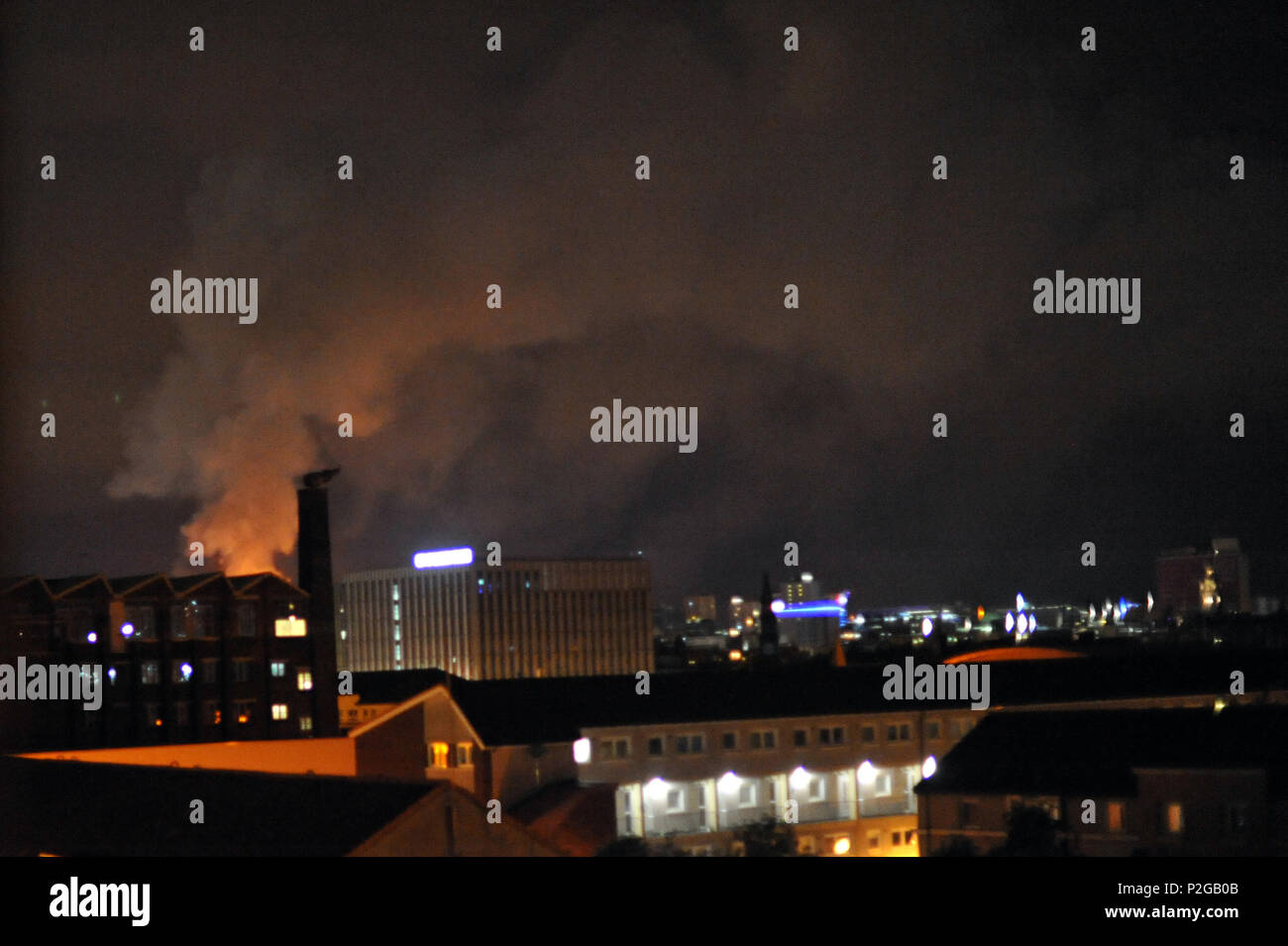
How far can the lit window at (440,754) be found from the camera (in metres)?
29.6

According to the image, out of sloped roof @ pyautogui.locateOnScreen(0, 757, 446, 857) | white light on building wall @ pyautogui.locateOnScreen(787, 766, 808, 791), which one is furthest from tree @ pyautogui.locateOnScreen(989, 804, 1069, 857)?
white light on building wall @ pyautogui.locateOnScreen(787, 766, 808, 791)

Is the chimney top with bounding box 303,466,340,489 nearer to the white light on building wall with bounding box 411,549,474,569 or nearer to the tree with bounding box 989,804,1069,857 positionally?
the tree with bounding box 989,804,1069,857

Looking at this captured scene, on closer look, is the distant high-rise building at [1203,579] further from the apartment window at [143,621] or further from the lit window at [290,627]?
the apartment window at [143,621]

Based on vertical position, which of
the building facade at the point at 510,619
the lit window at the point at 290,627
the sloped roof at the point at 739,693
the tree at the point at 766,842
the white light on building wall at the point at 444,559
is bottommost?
the tree at the point at 766,842

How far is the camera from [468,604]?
97.0 meters

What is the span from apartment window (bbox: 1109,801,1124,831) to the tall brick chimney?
1048 inches

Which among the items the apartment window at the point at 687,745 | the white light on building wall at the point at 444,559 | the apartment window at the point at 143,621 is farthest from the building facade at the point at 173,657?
the white light on building wall at the point at 444,559

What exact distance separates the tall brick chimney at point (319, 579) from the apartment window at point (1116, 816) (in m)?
26.6

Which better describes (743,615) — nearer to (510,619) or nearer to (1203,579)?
(1203,579)

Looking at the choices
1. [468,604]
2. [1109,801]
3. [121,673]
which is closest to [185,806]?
[1109,801]

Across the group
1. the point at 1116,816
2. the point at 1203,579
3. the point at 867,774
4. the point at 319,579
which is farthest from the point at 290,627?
the point at 1203,579

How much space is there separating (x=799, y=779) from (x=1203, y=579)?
9673 cm
